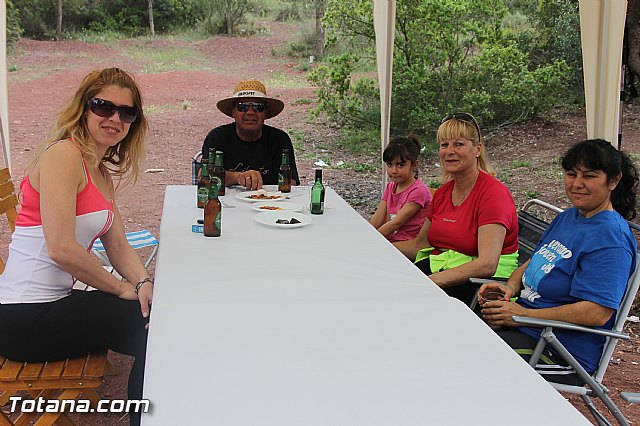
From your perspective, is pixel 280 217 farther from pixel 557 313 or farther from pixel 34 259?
pixel 557 313

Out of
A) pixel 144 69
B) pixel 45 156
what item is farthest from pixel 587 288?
pixel 144 69

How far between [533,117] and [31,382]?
405 inches

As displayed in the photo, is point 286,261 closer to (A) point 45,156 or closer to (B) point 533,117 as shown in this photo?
(A) point 45,156

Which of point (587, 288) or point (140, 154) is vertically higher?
point (140, 154)

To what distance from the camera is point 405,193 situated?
3.31m

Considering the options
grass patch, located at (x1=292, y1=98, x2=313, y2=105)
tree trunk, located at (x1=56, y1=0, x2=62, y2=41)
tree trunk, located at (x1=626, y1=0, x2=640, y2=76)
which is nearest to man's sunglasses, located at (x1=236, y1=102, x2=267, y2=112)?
tree trunk, located at (x1=626, y1=0, x2=640, y2=76)

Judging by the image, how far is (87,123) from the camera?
2.06 metres

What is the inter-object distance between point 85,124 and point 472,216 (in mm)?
1538

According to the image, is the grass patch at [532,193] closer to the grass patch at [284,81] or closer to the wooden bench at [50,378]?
the wooden bench at [50,378]

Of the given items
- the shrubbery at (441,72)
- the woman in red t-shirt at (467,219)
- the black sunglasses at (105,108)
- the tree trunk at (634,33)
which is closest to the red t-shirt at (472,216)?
the woman in red t-shirt at (467,219)

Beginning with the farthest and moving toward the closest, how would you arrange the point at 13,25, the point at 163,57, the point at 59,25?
the point at 59,25, the point at 163,57, the point at 13,25

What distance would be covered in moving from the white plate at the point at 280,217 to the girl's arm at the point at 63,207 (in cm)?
79

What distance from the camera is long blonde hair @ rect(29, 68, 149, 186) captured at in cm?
200

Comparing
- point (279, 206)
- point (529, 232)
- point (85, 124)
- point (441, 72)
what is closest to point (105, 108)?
point (85, 124)
